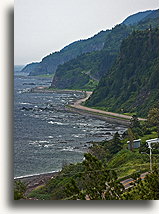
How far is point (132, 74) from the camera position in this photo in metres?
31.0

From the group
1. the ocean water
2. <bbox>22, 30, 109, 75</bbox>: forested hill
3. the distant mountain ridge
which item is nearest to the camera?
the distant mountain ridge

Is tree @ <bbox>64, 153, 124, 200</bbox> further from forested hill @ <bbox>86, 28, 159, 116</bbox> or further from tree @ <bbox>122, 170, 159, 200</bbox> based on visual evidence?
forested hill @ <bbox>86, 28, 159, 116</bbox>

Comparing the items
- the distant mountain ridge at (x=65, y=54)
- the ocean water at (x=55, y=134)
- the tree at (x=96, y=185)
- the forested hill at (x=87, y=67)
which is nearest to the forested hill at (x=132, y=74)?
the ocean water at (x=55, y=134)

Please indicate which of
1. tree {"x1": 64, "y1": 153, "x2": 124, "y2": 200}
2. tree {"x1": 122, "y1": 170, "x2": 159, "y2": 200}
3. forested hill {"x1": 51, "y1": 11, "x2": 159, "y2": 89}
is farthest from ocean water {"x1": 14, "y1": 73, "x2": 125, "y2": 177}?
forested hill {"x1": 51, "y1": 11, "x2": 159, "y2": 89}

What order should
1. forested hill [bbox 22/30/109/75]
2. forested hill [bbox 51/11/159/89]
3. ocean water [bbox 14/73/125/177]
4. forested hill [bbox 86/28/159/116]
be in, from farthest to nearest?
forested hill [bbox 51/11/159/89] → forested hill [bbox 86/28/159/116] → ocean water [bbox 14/73/125/177] → forested hill [bbox 22/30/109/75]

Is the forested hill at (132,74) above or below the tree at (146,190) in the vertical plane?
above

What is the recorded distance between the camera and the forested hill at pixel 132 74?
25359mm

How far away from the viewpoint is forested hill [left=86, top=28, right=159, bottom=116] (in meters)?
25.4

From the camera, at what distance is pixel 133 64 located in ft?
104

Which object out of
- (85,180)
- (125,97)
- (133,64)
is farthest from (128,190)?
(133,64)

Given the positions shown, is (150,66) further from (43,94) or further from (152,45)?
(43,94)

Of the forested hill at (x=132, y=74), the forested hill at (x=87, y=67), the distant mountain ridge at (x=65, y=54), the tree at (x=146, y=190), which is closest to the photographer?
the tree at (x=146, y=190)

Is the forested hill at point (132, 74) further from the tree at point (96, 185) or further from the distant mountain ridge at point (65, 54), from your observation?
the tree at point (96, 185)

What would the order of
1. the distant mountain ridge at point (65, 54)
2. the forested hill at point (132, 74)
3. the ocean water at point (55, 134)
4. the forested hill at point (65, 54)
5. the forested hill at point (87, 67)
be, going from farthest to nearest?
the forested hill at point (87, 67), the forested hill at point (132, 74), the ocean water at point (55, 134), the forested hill at point (65, 54), the distant mountain ridge at point (65, 54)
